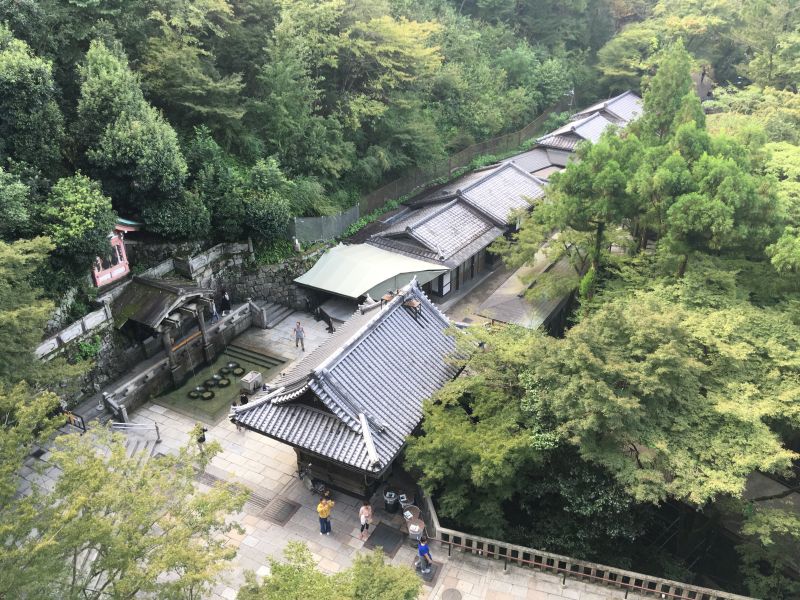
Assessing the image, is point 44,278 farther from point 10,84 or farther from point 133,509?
point 133,509

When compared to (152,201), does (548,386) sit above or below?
below

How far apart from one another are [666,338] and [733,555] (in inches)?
432

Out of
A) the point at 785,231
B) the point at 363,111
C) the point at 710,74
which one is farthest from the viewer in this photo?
the point at 710,74

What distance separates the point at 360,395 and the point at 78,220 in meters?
14.5

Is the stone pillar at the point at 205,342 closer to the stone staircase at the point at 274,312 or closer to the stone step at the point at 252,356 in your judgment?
the stone step at the point at 252,356

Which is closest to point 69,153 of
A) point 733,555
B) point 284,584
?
point 284,584

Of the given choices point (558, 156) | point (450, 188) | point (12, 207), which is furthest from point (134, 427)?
point (558, 156)

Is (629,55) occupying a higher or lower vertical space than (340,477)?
higher

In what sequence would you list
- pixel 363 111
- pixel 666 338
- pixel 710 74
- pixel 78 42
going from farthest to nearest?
pixel 710 74 < pixel 363 111 < pixel 78 42 < pixel 666 338

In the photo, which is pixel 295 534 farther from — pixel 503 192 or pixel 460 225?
pixel 503 192

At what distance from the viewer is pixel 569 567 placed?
61.7 feet

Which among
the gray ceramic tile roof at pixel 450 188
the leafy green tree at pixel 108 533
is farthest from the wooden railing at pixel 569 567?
the gray ceramic tile roof at pixel 450 188

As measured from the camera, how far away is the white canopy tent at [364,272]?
32.6m

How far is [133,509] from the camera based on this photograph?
13719mm
